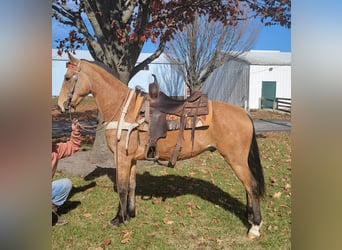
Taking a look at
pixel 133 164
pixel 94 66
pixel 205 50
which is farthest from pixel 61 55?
pixel 205 50

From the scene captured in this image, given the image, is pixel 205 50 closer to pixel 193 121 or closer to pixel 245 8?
pixel 245 8

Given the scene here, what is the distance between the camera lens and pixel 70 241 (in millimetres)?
2234

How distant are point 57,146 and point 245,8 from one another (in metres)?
→ 2.06

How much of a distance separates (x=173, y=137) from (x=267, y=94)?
914 mm

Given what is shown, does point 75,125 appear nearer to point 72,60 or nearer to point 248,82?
point 72,60

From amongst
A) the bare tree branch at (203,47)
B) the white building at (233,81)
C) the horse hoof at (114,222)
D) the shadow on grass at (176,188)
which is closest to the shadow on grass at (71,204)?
the shadow on grass at (176,188)

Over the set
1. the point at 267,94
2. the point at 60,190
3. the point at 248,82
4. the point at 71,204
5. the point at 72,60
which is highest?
the point at 72,60

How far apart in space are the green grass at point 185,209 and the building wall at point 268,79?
1.22 feet

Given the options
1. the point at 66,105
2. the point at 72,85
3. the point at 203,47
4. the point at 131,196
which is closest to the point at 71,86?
the point at 72,85

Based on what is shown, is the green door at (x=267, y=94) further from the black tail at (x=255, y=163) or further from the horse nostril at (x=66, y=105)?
the horse nostril at (x=66, y=105)

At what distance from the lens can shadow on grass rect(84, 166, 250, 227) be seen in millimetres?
2846

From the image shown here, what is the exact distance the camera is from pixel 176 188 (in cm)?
313

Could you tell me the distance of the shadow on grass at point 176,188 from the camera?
2.85 m
